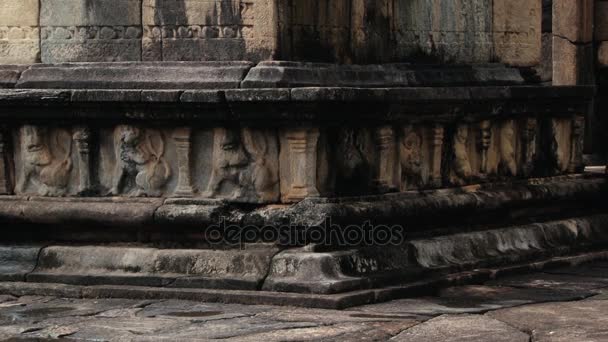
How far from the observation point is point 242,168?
449 inches

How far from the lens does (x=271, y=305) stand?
35.1 feet

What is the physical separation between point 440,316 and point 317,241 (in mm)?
1137

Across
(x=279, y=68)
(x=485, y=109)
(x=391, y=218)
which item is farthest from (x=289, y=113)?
(x=485, y=109)

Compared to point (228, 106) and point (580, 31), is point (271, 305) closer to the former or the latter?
point (228, 106)

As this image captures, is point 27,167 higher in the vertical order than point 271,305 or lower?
higher

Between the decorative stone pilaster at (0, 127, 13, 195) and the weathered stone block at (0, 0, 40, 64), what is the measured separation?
566mm

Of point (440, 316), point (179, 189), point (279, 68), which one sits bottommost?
point (440, 316)

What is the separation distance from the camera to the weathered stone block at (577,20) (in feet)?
64.1

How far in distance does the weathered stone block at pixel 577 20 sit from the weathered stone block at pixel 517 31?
565 centimetres

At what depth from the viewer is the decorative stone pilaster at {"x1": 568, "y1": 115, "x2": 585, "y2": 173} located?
549 inches

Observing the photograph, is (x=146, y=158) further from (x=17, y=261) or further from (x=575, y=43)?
(x=575, y=43)

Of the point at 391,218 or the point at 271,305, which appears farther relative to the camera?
the point at 391,218

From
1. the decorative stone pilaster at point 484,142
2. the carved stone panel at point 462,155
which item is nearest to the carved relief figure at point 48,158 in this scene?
the carved stone panel at point 462,155

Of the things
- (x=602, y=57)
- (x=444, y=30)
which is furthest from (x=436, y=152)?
(x=602, y=57)
